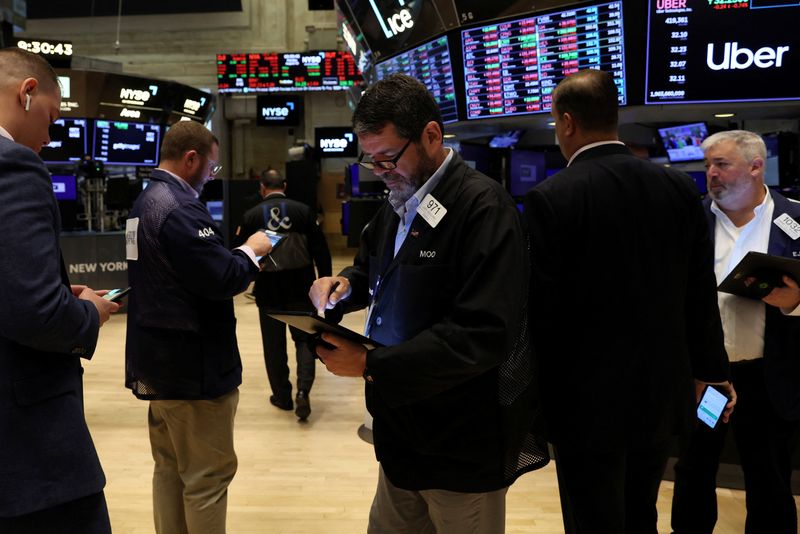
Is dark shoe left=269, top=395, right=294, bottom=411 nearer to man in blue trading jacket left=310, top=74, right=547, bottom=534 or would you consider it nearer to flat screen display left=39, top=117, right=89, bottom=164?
man in blue trading jacket left=310, top=74, right=547, bottom=534

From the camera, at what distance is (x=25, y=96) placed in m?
1.62

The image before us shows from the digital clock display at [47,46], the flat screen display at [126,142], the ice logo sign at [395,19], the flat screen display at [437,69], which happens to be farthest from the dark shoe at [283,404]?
the digital clock display at [47,46]

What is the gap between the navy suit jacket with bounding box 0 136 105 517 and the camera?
1.46 m

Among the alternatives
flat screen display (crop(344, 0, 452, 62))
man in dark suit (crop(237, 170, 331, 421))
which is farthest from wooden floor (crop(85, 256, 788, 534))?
flat screen display (crop(344, 0, 452, 62))

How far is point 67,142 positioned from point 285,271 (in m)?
8.09

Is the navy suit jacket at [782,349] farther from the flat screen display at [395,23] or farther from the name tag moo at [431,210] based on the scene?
the flat screen display at [395,23]

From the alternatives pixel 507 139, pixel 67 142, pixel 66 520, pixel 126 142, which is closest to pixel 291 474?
pixel 66 520

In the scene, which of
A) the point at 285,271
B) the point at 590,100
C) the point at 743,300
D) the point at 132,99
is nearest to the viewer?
the point at 590,100

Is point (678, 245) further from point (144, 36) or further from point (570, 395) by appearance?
point (144, 36)

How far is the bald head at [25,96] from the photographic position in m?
1.60

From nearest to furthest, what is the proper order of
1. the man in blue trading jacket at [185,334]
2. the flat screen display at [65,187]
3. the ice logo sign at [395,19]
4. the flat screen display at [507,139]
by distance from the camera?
1. the man in blue trading jacket at [185,334]
2. the ice logo sign at [395,19]
3. the flat screen display at [507,139]
4. the flat screen display at [65,187]

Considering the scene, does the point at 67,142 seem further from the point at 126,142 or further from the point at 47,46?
the point at 47,46

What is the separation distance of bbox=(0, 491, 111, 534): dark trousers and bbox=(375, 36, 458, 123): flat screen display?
355 cm

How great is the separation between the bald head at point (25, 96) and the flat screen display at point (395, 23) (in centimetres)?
337
